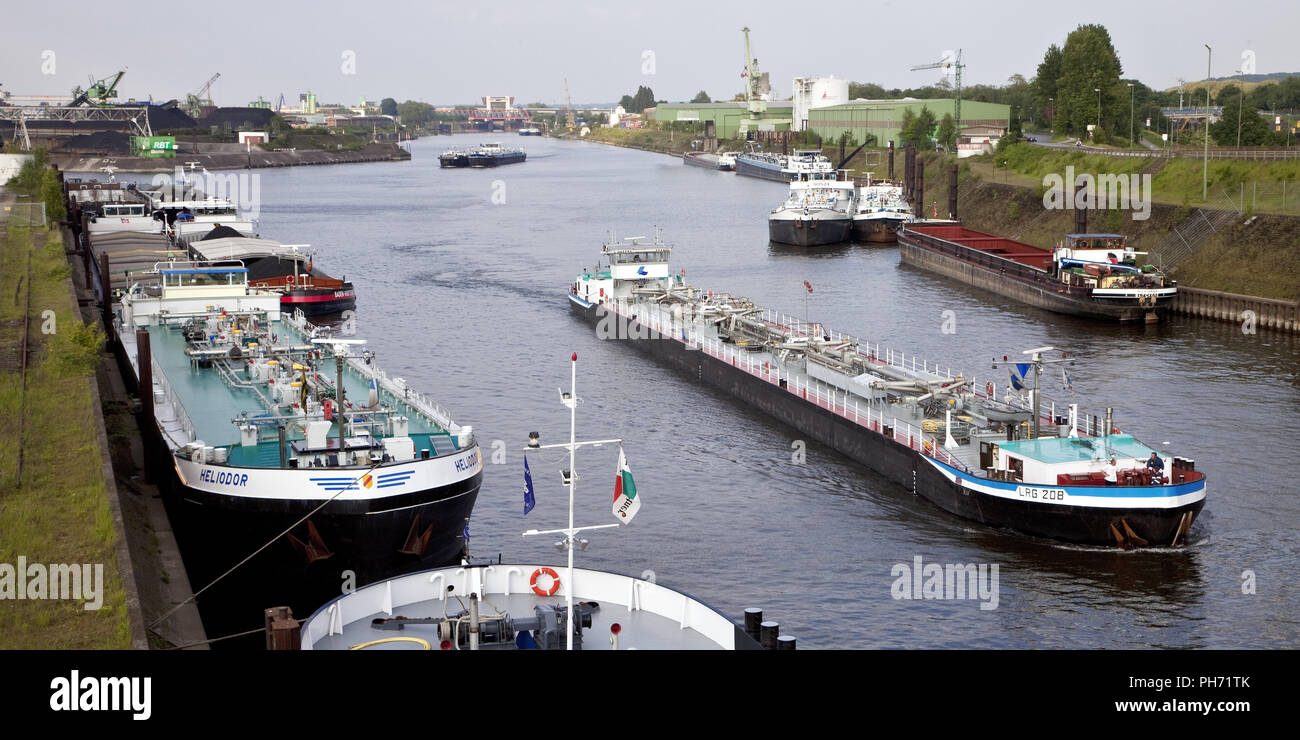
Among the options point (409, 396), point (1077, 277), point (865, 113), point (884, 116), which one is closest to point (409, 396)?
point (409, 396)

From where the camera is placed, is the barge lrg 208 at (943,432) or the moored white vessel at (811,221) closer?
the barge lrg 208 at (943,432)

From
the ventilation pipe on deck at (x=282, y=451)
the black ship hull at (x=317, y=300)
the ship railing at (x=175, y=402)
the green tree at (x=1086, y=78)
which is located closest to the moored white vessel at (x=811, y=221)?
the green tree at (x=1086, y=78)

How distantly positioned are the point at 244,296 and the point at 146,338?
1304 centimetres

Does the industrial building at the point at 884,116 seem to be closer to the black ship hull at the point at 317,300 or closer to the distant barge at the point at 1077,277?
the distant barge at the point at 1077,277

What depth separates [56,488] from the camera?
23.3 meters

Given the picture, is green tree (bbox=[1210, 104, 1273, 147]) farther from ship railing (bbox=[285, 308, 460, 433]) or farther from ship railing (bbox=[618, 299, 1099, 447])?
ship railing (bbox=[285, 308, 460, 433])

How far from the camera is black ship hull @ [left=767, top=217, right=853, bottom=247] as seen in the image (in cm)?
8425

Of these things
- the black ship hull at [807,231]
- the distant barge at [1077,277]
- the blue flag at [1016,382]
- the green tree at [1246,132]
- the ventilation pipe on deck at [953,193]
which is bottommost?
the blue flag at [1016,382]

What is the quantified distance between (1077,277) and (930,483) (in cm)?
3059

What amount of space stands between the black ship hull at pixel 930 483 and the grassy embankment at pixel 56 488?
17367 millimetres

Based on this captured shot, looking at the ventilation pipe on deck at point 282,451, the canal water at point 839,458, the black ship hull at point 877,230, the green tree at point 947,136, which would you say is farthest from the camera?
the green tree at point 947,136

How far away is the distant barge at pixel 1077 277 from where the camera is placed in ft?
178

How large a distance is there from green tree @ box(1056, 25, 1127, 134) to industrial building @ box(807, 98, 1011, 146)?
31.9 feet
